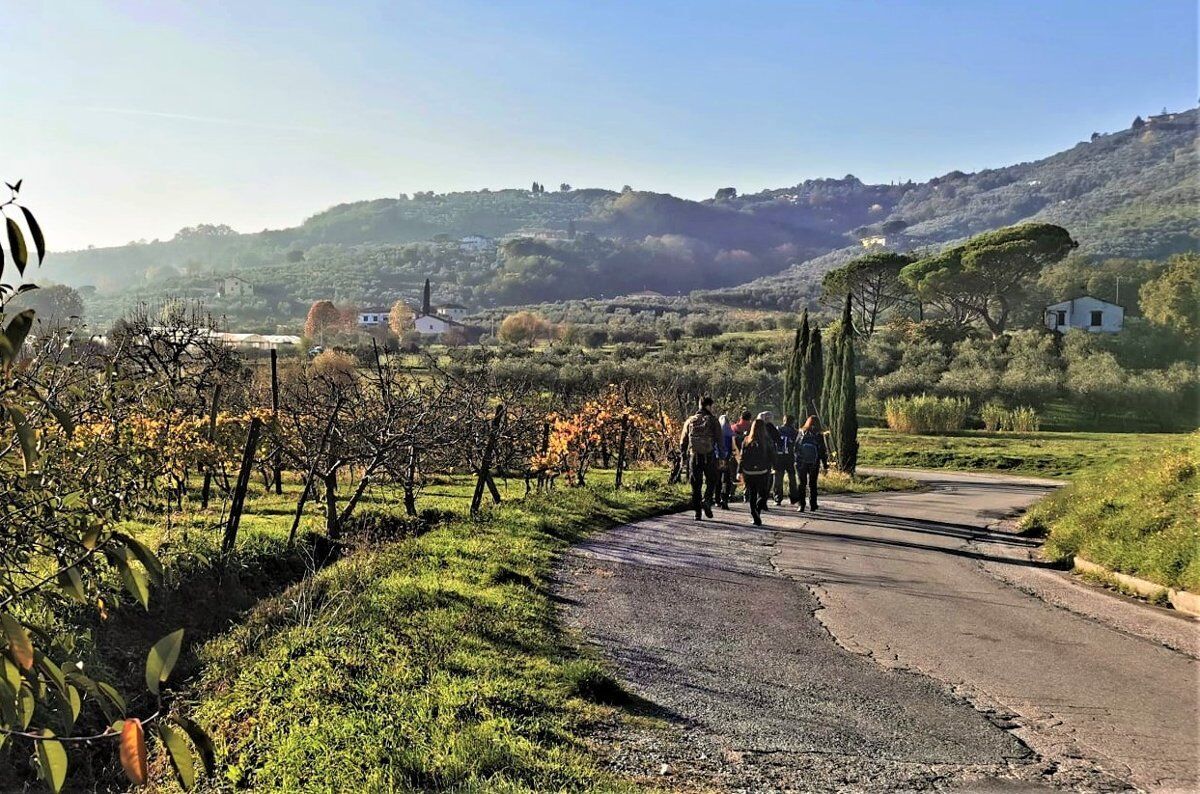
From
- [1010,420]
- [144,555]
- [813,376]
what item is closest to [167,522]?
[144,555]

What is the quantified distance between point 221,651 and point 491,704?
3.53 meters

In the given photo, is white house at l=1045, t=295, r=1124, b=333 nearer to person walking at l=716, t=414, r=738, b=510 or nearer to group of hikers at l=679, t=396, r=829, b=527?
group of hikers at l=679, t=396, r=829, b=527

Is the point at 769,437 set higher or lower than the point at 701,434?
lower

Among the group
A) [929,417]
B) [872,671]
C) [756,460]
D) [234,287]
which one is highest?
[234,287]

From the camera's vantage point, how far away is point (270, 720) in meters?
6.04

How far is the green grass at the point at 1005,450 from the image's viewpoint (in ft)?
111

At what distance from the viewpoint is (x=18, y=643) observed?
5.62 ft

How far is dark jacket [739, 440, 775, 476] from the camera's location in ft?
50.8

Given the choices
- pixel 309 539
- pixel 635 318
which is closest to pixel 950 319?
pixel 635 318

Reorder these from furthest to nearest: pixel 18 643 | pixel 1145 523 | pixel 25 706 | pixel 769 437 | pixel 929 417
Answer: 1. pixel 929 417
2. pixel 769 437
3. pixel 1145 523
4. pixel 25 706
5. pixel 18 643

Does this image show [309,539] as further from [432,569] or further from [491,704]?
[491,704]

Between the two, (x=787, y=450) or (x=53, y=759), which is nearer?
(x=53, y=759)

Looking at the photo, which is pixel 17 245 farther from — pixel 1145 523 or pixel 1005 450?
pixel 1005 450

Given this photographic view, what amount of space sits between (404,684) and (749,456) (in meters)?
9.96
